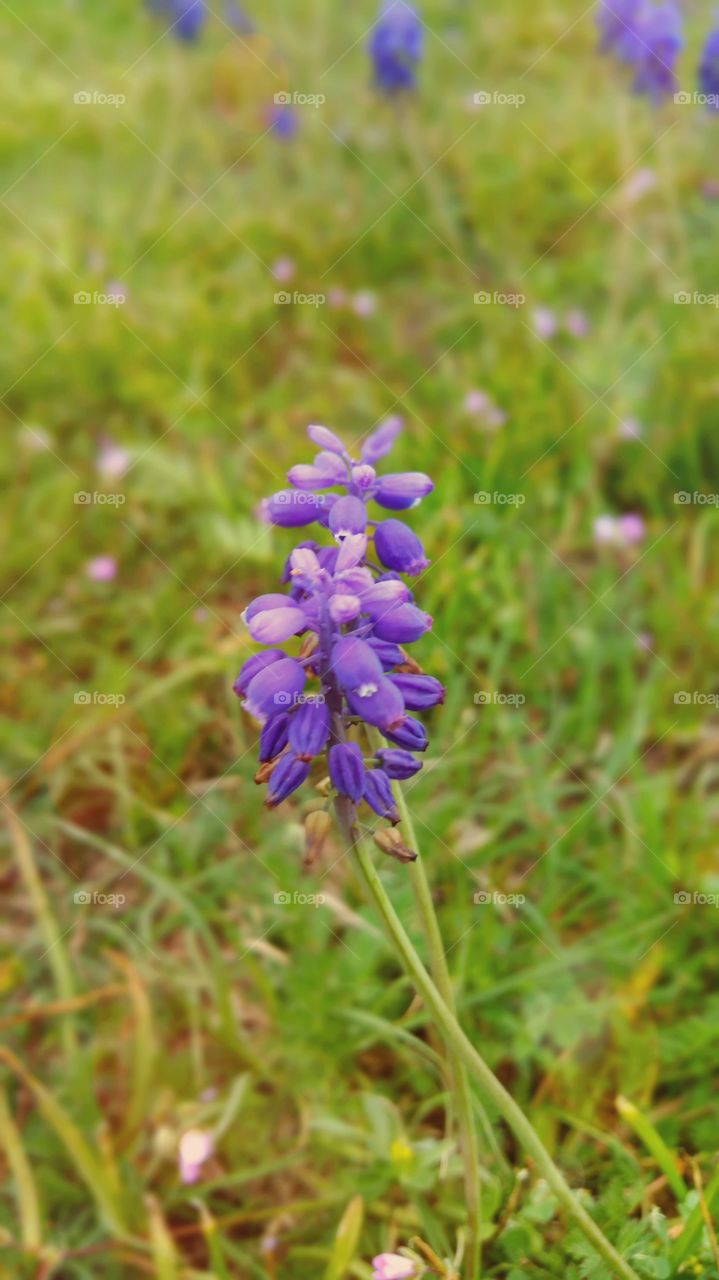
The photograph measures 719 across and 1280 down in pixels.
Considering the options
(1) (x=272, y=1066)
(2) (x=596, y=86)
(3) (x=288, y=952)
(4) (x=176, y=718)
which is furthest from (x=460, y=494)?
(2) (x=596, y=86)

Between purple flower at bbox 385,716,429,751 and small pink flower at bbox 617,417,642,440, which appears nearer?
purple flower at bbox 385,716,429,751

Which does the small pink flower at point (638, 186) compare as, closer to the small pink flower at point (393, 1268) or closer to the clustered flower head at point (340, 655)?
the clustered flower head at point (340, 655)

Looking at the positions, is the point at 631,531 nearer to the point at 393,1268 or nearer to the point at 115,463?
the point at 115,463

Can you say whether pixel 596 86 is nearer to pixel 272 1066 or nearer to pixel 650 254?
pixel 650 254

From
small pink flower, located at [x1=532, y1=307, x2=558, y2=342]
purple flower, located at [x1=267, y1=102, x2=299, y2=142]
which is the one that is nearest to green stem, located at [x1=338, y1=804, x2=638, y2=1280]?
small pink flower, located at [x1=532, y1=307, x2=558, y2=342]

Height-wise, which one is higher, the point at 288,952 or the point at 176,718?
the point at 176,718

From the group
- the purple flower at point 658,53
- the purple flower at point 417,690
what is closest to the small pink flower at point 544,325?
the purple flower at point 658,53

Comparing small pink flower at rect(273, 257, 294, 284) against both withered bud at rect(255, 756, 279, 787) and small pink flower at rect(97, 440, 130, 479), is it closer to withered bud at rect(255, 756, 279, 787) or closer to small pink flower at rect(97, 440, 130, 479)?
small pink flower at rect(97, 440, 130, 479)
